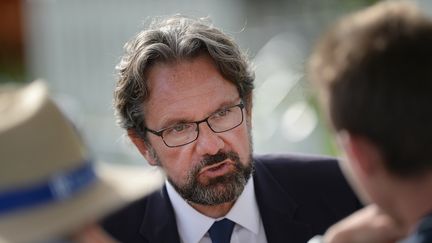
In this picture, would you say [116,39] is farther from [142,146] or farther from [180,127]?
[180,127]

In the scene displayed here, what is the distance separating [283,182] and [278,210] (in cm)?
20

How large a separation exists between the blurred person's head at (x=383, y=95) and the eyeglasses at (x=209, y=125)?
1478 millimetres

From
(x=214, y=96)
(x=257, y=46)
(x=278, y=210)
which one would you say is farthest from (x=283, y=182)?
(x=257, y=46)

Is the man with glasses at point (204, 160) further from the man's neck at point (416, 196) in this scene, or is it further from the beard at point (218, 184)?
the man's neck at point (416, 196)

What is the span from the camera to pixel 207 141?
3.66 meters

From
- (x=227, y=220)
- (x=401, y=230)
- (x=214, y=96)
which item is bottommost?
(x=227, y=220)

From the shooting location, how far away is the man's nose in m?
3.65

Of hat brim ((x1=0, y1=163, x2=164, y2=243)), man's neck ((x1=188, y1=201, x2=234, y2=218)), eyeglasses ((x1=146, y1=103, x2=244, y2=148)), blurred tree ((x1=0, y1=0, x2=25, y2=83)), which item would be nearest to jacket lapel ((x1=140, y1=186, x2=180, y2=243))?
man's neck ((x1=188, y1=201, x2=234, y2=218))

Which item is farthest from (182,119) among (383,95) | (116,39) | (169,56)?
(116,39)

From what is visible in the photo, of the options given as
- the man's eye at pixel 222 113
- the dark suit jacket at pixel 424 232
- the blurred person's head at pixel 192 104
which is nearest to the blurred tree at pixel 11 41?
the blurred person's head at pixel 192 104

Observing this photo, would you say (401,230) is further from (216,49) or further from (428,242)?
(216,49)

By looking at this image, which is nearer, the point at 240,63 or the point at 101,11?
the point at 240,63

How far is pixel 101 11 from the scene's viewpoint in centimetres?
1085

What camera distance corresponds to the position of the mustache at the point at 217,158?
3641mm
